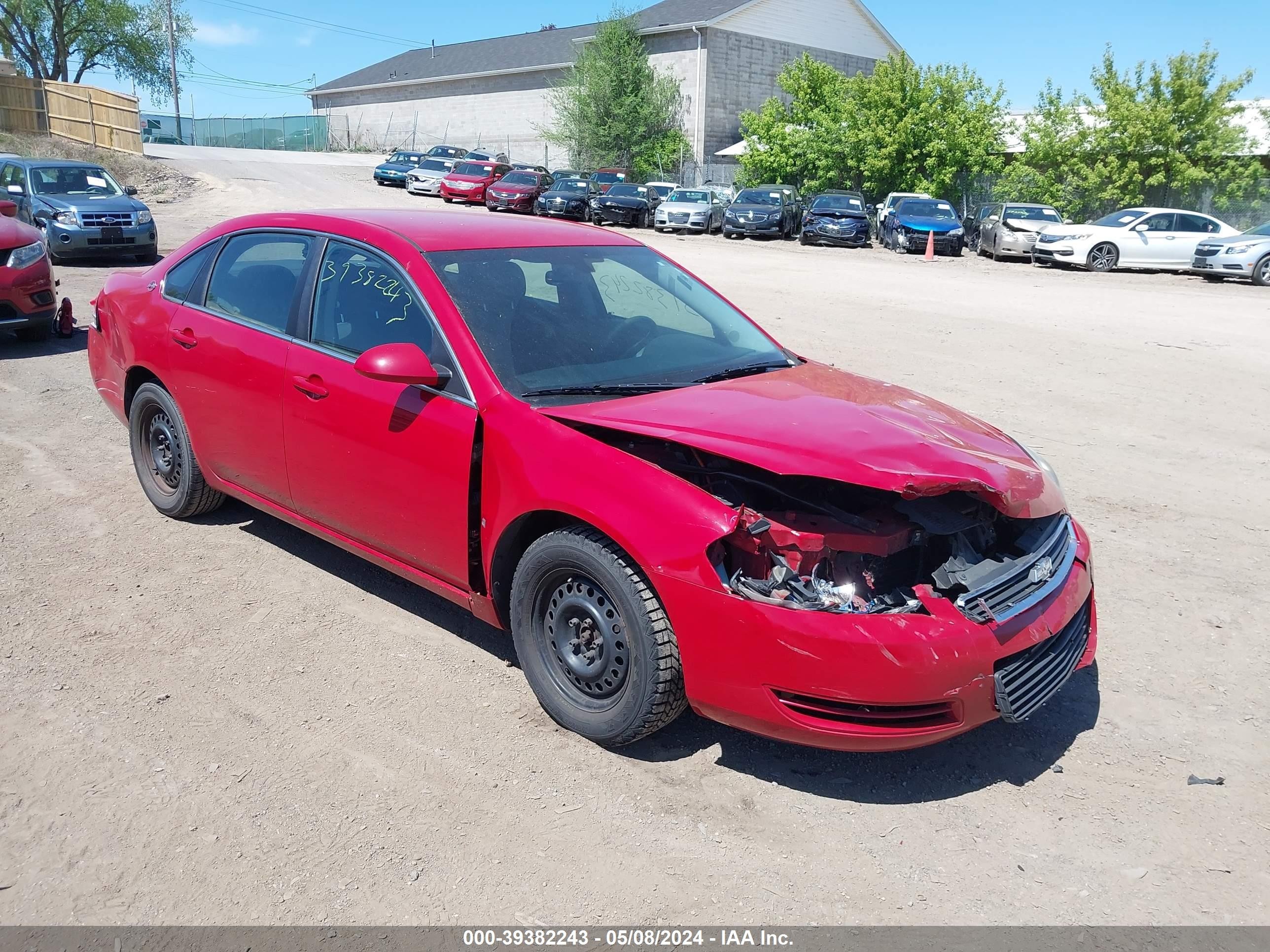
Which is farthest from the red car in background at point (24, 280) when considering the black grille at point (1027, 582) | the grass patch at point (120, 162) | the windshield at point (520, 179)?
the grass patch at point (120, 162)

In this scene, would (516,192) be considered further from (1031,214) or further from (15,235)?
(15,235)

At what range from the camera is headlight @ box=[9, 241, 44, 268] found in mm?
9648

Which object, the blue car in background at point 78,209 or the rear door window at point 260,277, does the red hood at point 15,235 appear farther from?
the blue car in background at point 78,209

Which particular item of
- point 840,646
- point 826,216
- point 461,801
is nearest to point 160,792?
point 461,801

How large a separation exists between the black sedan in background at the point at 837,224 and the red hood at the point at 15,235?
74.8 feet

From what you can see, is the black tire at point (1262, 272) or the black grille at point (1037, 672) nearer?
the black grille at point (1037, 672)

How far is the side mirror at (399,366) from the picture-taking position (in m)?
3.72

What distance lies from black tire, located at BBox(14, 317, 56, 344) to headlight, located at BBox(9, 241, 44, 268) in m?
0.60

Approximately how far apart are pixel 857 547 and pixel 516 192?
3220cm

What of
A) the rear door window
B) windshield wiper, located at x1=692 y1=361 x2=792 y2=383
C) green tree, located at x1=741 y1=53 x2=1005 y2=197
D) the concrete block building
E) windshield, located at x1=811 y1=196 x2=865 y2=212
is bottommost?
windshield wiper, located at x1=692 y1=361 x2=792 y2=383

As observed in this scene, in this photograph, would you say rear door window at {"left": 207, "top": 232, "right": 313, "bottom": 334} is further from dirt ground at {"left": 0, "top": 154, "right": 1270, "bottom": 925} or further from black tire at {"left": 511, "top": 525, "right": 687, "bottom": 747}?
black tire at {"left": 511, "top": 525, "right": 687, "bottom": 747}

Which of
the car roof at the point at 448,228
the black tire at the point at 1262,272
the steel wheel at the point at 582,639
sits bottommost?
the steel wheel at the point at 582,639

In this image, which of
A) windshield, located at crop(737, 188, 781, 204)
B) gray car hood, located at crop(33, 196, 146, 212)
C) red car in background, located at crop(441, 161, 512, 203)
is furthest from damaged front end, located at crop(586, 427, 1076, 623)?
red car in background, located at crop(441, 161, 512, 203)

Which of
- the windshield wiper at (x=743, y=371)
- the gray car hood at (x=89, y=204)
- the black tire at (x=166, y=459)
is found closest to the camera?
the windshield wiper at (x=743, y=371)
